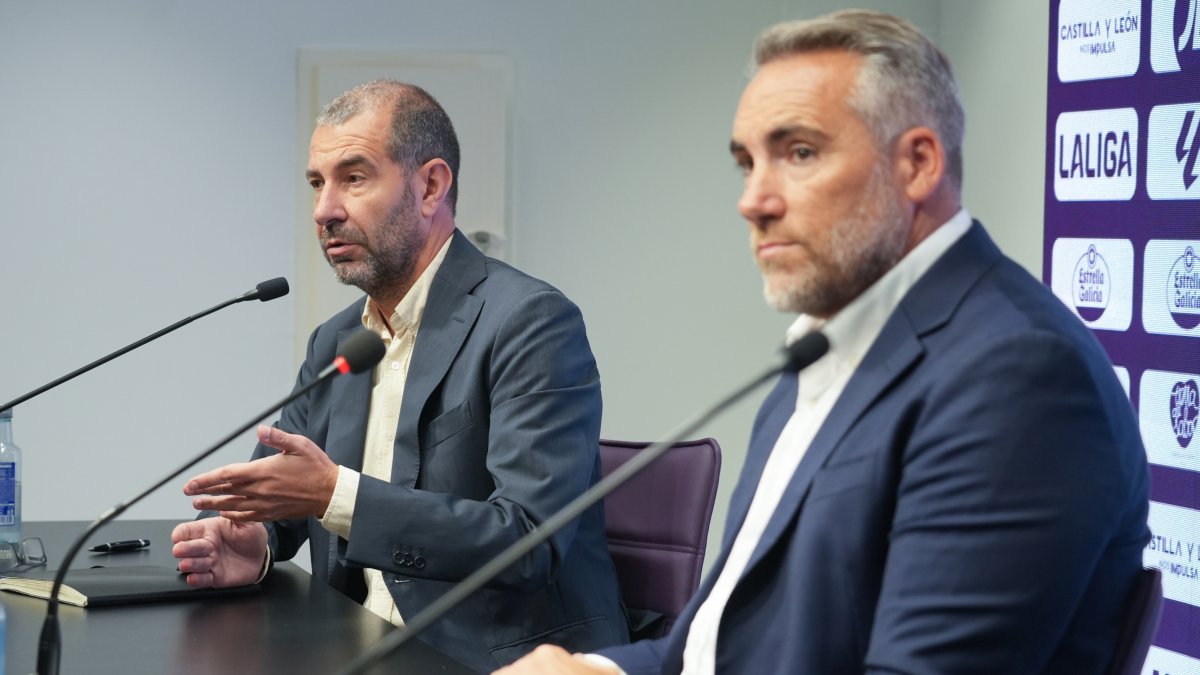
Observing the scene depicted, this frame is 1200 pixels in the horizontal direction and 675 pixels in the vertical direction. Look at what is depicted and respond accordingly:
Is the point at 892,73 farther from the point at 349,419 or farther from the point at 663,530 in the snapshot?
the point at 349,419

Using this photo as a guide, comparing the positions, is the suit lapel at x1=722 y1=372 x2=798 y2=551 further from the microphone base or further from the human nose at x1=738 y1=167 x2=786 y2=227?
the microphone base

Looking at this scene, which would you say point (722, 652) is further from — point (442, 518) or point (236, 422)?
point (236, 422)

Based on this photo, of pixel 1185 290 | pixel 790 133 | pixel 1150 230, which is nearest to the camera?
pixel 790 133

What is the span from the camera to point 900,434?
1316 mm

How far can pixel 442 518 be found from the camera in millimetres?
2084

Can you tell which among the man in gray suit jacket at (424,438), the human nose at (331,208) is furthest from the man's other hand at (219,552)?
the human nose at (331,208)

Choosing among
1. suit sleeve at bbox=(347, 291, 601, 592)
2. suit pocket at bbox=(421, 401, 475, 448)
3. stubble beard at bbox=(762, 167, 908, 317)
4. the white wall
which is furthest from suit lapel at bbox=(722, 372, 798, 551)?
the white wall

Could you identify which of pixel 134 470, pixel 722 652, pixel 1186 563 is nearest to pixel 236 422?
pixel 134 470

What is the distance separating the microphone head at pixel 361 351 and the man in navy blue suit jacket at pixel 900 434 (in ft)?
1.28

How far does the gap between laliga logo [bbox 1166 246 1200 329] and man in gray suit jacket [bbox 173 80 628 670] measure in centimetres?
146

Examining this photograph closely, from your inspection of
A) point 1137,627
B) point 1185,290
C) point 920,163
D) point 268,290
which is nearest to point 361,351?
point 920,163

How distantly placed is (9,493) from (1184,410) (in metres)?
2.45

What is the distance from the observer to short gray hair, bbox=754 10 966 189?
1.41m

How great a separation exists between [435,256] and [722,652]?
130 centimetres
